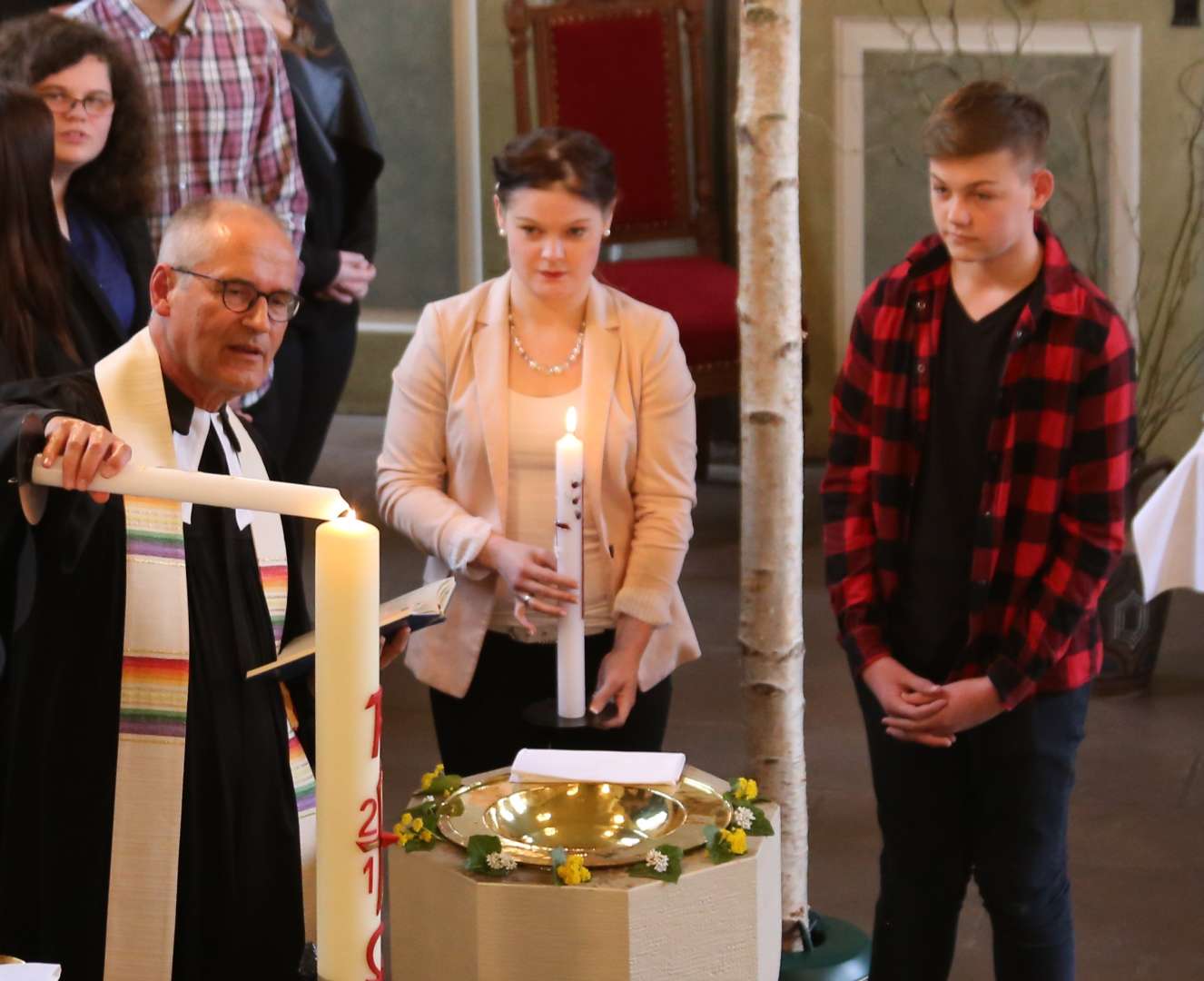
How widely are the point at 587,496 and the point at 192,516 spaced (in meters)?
0.80

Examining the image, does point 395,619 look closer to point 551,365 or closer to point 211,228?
point 211,228

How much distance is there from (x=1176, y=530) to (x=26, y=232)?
2.24m

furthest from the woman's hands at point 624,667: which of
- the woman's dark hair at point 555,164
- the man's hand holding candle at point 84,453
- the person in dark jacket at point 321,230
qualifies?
the person in dark jacket at point 321,230

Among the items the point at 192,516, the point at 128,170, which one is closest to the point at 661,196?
the point at 128,170

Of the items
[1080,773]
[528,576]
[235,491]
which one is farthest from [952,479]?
[1080,773]

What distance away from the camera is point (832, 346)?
6453mm

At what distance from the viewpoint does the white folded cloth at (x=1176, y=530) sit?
12.2ft

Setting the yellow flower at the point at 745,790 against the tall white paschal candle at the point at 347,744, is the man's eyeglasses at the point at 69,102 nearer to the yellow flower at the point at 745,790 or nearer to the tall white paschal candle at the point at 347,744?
the yellow flower at the point at 745,790

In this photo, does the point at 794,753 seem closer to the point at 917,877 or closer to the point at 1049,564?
the point at 917,877

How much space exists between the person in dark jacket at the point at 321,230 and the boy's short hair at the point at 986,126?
214 centimetres

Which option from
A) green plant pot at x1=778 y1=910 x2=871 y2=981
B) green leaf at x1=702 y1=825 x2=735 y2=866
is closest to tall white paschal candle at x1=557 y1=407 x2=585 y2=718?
green plant pot at x1=778 y1=910 x2=871 y2=981

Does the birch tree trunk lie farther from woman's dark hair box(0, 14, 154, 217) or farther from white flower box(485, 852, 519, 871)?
white flower box(485, 852, 519, 871)

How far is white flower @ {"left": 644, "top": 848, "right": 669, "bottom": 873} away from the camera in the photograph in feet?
5.13

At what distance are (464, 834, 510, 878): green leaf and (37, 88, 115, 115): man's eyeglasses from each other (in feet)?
6.13
